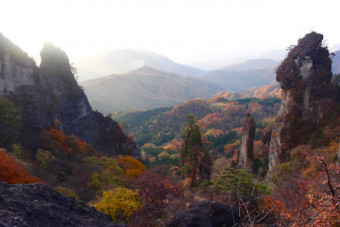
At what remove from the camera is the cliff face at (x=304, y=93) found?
32.1 metres

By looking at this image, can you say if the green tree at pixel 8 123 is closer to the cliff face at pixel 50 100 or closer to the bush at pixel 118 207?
the cliff face at pixel 50 100

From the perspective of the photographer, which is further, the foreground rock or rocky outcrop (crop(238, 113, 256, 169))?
rocky outcrop (crop(238, 113, 256, 169))

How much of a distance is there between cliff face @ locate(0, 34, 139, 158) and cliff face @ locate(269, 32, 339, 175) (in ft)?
127

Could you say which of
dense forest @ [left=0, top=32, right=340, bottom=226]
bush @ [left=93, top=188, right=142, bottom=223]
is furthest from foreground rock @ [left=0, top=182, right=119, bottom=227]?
bush @ [left=93, top=188, right=142, bottom=223]

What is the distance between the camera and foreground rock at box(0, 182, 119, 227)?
6924mm

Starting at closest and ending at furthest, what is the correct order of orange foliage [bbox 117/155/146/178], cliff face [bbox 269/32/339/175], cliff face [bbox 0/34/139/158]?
1. cliff face [bbox 269/32/339/175]
2. cliff face [bbox 0/34/139/158]
3. orange foliage [bbox 117/155/146/178]

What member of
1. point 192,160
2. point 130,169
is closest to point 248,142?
point 192,160

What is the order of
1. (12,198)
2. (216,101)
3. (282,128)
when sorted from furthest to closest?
(216,101)
(282,128)
(12,198)

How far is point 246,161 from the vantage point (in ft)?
139

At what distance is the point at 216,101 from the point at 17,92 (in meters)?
175

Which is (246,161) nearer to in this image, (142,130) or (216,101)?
(142,130)

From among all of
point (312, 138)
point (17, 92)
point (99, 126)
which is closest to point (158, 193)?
point (312, 138)

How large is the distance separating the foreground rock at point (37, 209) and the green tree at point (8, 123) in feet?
82.8

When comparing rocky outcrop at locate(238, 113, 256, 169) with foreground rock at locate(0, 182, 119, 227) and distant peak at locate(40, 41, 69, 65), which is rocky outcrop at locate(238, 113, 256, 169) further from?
distant peak at locate(40, 41, 69, 65)
